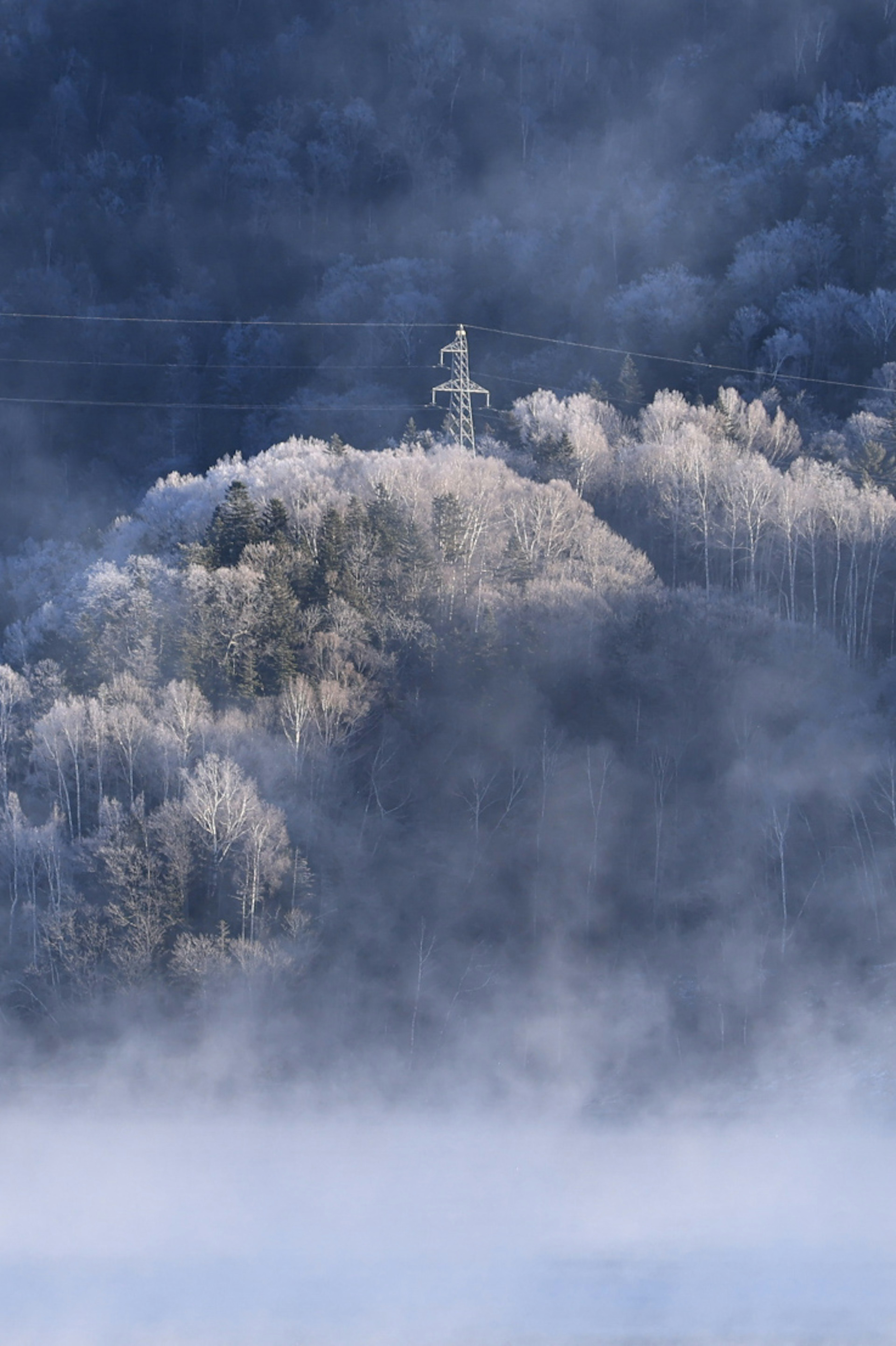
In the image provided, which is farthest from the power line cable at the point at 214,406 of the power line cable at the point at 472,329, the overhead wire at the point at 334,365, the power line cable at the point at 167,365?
the power line cable at the point at 167,365

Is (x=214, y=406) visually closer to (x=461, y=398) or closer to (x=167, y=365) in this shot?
(x=167, y=365)

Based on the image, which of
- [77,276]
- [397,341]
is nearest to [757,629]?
[397,341]

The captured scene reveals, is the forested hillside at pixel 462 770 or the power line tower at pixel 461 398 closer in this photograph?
the forested hillside at pixel 462 770

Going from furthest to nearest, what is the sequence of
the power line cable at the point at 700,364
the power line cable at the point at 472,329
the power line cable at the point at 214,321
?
the power line cable at the point at 214,321, the power line cable at the point at 472,329, the power line cable at the point at 700,364

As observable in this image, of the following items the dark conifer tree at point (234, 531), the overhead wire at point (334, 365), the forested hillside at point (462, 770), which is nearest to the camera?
the forested hillside at point (462, 770)

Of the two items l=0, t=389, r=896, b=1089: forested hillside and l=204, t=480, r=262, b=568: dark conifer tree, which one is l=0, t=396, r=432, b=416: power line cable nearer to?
l=0, t=389, r=896, b=1089: forested hillside

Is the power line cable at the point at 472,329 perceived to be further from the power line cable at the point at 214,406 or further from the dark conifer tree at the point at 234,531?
the dark conifer tree at the point at 234,531
